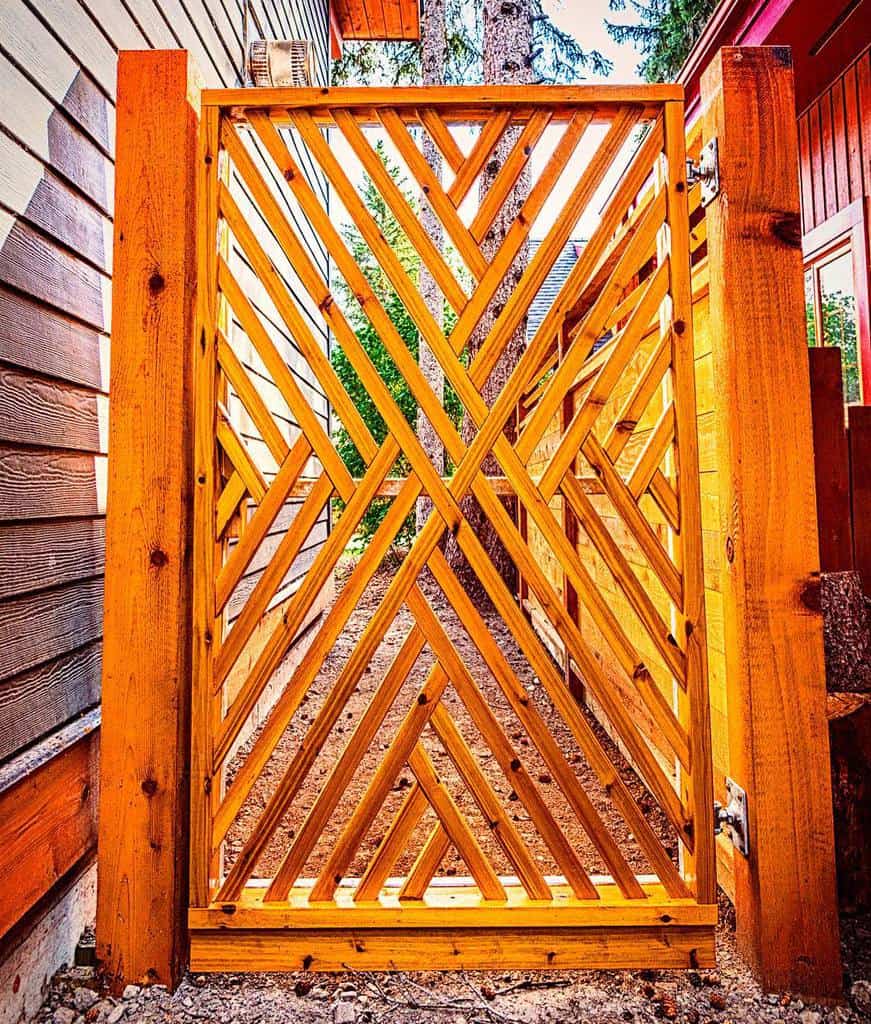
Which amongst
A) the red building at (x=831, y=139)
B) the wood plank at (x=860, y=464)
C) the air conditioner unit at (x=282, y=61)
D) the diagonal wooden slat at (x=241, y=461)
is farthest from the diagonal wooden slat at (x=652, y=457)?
the air conditioner unit at (x=282, y=61)

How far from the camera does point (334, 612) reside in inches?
54.7

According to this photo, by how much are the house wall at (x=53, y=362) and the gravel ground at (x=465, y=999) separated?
28 cm

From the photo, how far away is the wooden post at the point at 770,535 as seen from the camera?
4.20 ft

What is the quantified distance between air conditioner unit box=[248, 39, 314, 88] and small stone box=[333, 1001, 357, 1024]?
3.28 metres

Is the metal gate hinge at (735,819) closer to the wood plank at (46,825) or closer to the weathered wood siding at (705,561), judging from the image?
the weathered wood siding at (705,561)

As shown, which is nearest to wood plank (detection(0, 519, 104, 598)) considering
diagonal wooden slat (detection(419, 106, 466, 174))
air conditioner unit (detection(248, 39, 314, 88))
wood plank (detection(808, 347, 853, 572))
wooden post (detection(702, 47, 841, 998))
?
diagonal wooden slat (detection(419, 106, 466, 174))

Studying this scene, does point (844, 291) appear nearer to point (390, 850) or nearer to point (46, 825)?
point (390, 850)

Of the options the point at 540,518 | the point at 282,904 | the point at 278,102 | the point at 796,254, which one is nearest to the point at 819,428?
the point at 796,254

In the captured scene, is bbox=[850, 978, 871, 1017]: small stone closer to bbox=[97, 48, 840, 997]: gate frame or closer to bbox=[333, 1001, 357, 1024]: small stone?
bbox=[97, 48, 840, 997]: gate frame

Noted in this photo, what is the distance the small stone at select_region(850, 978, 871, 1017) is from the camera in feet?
4.08

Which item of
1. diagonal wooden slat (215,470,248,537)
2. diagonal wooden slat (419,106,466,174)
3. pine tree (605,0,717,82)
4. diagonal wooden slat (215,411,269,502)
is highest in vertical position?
pine tree (605,0,717,82)

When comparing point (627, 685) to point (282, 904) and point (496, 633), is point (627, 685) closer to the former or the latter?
point (282, 904)

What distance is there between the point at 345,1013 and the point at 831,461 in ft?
4.85

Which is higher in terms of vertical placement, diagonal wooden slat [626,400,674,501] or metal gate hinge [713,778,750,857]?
diagonal wooden slat [626,400,674,501]
